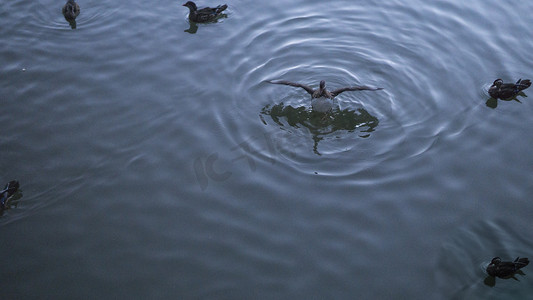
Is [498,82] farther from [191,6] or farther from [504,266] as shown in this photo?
[191,6]

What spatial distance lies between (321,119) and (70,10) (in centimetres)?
710

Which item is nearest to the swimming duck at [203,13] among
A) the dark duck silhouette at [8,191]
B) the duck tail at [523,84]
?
the dark duck silhouette at [8,191]

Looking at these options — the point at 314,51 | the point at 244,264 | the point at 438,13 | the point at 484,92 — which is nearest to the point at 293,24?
the point at 314,51

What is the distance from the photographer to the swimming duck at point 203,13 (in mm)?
12656

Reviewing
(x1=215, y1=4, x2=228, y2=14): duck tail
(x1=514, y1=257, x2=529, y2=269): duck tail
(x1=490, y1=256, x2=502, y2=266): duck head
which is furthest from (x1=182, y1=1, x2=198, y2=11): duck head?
(x1=514, y1=257, x2=529, y2=269): duck tail

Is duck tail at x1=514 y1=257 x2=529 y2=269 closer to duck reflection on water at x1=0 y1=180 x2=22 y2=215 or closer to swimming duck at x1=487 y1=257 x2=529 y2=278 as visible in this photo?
swimming duck at x1=487 y1=257 x2=529 y2=278

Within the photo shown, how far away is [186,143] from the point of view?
938 cm

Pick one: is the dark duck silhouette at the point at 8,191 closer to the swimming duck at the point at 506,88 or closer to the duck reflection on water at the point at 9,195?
the duck reflection on water at the point at 9,195

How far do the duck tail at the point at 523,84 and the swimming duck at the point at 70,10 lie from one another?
10.6 meters

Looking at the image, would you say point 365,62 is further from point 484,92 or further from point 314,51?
point 484,92

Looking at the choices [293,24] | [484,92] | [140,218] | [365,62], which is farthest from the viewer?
[293,24]

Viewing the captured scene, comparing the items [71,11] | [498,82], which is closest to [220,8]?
[71,11]

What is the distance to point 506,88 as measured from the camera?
1022cm

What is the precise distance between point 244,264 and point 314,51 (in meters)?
6.28
